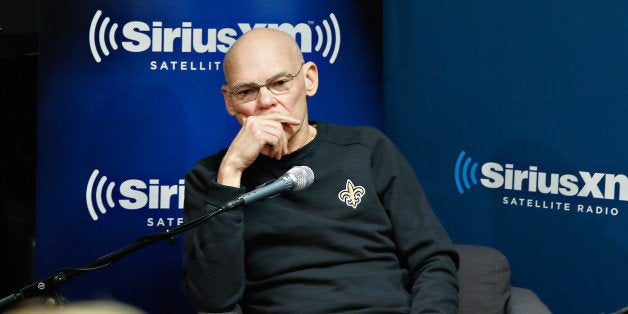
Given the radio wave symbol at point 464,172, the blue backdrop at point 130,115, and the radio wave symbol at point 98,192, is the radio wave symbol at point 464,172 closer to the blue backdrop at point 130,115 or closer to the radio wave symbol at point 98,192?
the blue backdrop at point 130,115

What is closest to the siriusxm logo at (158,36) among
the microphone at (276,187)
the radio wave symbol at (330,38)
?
the radio wave symbol at (330,38)

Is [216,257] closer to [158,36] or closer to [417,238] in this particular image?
[417,238]

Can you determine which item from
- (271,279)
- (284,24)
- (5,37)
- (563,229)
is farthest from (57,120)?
(563,229)

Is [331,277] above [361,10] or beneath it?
beneath

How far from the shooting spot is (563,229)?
3707mm

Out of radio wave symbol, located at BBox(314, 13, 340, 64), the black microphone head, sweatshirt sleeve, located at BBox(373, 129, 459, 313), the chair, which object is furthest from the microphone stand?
radio wave symbol, located at BBox(314, 13, 340, 64)

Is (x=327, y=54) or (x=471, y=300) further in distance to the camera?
(x=327, y=54)

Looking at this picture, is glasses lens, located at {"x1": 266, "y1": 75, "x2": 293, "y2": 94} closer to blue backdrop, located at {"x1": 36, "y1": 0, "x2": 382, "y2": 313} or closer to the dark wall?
blue backdrop, located at {"x1": 36, "y1": 0, "x2": 382, "y2": 313}

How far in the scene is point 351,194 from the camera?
9.72ft

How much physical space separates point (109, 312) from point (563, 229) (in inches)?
90.9

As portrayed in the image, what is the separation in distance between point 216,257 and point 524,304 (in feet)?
3.35

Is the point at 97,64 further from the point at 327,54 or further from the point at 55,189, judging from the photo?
the point at 327,54

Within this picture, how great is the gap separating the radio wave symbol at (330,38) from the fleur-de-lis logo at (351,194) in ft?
3.40

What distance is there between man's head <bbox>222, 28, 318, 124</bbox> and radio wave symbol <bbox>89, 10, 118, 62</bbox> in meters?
0.85
